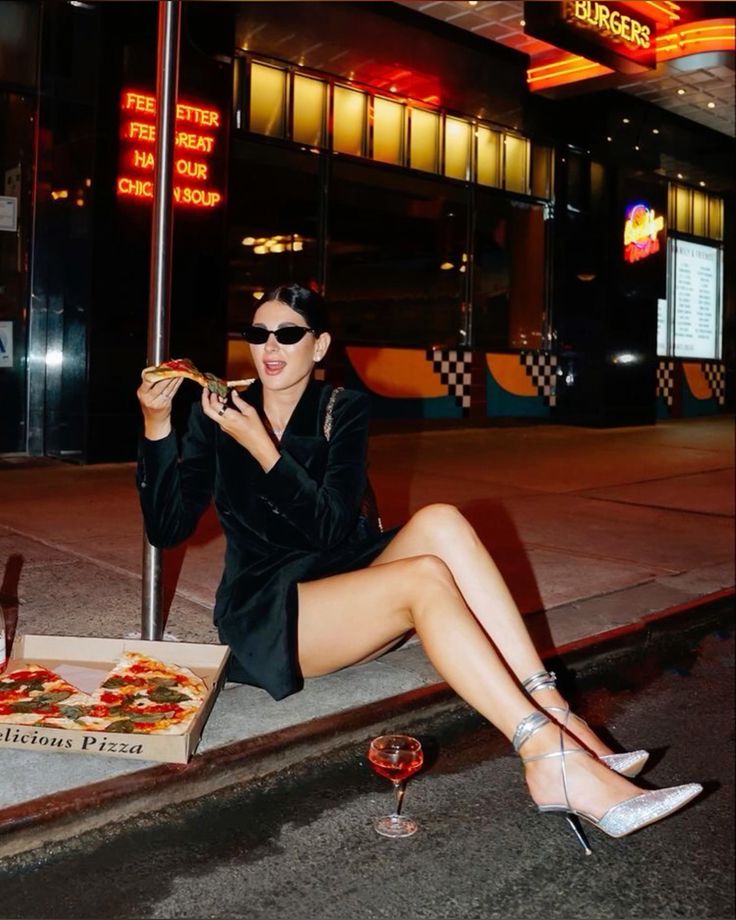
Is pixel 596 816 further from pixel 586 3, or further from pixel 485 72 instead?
A: pixel 485 72

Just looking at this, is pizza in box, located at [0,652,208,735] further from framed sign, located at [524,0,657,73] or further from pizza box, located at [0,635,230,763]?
framed sign, located at [524,0,657,73]

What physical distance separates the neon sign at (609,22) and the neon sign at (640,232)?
462 cm

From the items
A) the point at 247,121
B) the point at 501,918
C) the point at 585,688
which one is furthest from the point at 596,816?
the point at 247,121

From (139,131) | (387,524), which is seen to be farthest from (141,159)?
(387,524)

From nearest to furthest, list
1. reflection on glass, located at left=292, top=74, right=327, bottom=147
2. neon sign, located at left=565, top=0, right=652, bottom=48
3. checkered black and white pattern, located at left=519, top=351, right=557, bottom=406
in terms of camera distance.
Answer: neon sign, located at left=565, top=0, right=652, bottom=48, reflection on glass, located at left=292, top=74, right=327, bottom=147, checkered black and white pattern, located at left=519, top=351, right=557, bottom=406

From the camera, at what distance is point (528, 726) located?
2264mm

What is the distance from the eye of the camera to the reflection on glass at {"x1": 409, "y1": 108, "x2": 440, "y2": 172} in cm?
1166

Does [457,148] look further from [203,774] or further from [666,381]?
[203,774]

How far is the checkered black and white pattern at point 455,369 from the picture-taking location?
12.2 metres

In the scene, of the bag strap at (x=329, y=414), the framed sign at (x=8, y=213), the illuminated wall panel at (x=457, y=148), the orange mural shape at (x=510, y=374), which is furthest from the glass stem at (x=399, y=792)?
the illuminated wall panel at (x=457, y=148)

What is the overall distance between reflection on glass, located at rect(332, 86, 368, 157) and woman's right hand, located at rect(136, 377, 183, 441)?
897 centimetres

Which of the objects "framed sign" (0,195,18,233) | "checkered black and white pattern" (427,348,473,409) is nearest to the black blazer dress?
"framed sign" (0,195,18,233)

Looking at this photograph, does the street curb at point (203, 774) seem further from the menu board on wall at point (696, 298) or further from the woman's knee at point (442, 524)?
the menu board on wall at point (696, 298)

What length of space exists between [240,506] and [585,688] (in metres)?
1.70
